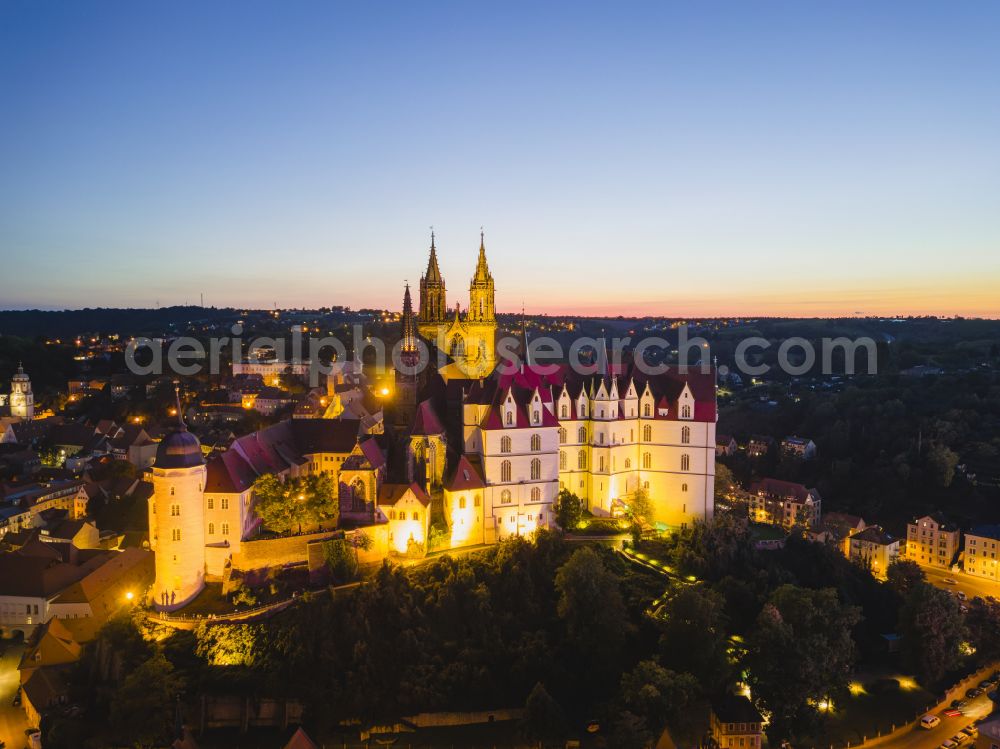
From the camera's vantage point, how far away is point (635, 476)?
53.7 meters

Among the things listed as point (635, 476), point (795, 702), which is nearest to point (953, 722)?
point (795, 702)

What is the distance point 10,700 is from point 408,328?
147 feet

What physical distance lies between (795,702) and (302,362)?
108m

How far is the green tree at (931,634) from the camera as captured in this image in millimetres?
46406

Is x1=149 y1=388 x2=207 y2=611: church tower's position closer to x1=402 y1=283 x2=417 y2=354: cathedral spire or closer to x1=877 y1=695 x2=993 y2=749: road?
x1=402 y1=283 x2=417 y2=354: cathedral spire

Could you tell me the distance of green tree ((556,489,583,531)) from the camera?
49.0 meters

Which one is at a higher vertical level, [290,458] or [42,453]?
[290,458]

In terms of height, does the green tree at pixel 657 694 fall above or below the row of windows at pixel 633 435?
below

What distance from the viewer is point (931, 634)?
46.4 metres

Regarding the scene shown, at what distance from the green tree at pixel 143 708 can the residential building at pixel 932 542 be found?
74.9 m

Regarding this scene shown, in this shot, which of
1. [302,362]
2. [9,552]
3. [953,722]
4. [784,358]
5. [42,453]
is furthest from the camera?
[784,358]

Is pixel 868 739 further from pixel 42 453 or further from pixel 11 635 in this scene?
pixel 42 453

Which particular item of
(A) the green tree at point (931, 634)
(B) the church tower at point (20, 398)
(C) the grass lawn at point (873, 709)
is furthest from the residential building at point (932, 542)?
(B) the church tower at point (20, 398)

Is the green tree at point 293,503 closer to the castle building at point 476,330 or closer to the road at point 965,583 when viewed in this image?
the castle building at point 476,330
